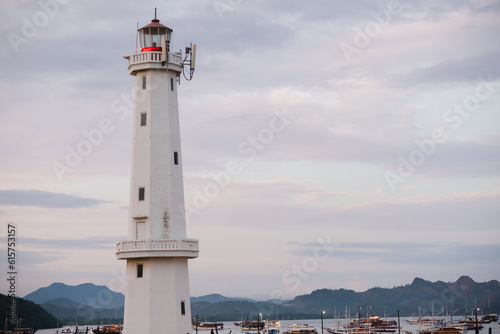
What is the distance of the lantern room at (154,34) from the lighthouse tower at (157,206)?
5 cm

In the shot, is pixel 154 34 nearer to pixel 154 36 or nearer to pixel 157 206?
pixel 154 36

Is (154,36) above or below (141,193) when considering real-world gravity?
above

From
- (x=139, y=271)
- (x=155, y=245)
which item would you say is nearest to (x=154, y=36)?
(x=155, y=245)

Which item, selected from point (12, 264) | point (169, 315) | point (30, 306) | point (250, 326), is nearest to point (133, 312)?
point (169, 315)

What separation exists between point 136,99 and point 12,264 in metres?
16.6

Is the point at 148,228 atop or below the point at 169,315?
atop

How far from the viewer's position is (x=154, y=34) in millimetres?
37938

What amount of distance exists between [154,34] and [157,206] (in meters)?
9.27

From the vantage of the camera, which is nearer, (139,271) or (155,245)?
(155,245)

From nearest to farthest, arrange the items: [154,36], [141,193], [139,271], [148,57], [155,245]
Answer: [155,245] < [139,271] < [141,193] < [148,57] < [154,36]

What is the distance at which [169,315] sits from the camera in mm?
35062

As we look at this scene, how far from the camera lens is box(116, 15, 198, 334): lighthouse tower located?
35188 mm

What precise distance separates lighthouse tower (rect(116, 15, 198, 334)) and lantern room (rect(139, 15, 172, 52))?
0.05 meters

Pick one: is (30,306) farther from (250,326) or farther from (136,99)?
(136,99)
